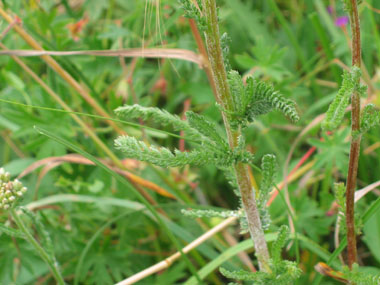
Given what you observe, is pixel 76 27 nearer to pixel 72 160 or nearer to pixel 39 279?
pixel 72 160

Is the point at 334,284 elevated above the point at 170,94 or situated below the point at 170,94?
below

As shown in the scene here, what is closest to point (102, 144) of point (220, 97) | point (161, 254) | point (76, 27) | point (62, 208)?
point (62, 208)

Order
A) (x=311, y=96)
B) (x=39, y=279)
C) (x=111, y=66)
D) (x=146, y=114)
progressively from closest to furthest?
1. (x=146, y=114)
2. (x=39, y=279)
3. (x=111, y=66)
4. (x=311, y=96)

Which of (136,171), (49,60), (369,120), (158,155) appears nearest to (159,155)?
(158,155)

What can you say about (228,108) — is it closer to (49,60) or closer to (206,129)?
(206,129)

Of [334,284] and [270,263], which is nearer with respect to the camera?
[270,263]

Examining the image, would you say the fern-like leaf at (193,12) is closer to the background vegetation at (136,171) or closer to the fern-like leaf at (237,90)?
the fern-like leaf at (237,90)

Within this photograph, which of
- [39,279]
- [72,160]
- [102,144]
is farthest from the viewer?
[39,279]
